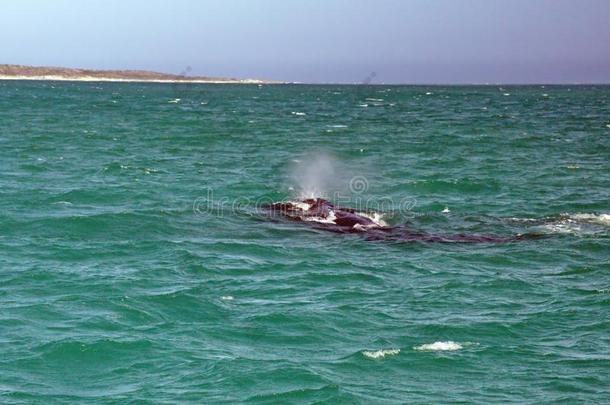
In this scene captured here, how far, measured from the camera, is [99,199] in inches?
Result: 1131

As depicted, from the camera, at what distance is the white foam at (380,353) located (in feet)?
45.7

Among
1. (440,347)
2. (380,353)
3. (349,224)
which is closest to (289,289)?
(380,353)

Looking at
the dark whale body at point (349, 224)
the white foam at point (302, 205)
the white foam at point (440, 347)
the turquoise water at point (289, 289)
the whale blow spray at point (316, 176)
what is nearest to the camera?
A: the turquoise water at point (289, 289)

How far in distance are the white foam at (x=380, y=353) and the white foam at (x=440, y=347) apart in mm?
438

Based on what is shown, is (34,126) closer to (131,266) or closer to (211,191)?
(211,191)

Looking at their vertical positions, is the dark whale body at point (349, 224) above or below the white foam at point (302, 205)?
below

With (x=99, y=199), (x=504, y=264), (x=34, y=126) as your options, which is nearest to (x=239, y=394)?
(x=504, y=264)

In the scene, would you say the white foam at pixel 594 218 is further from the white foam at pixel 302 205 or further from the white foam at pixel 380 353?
the white foam at pixel 380 353

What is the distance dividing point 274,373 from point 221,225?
12.3 m

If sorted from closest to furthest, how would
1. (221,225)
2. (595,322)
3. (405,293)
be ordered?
(595,322)
(405,293)
(221,225)

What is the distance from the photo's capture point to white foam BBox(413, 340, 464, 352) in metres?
14.3

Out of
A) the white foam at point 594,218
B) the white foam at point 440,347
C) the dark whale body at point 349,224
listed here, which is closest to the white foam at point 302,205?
the dark whale body at point 349,224

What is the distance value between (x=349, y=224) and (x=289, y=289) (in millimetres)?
6808

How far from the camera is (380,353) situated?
14062mm
